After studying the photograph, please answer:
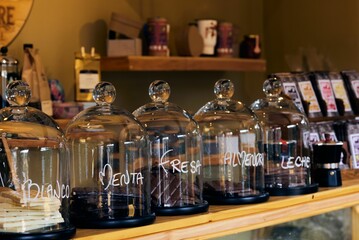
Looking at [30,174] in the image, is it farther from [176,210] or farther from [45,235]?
[176,210]

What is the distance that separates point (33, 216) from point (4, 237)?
0.06 metres

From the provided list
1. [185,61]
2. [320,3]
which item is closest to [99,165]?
[185,61]

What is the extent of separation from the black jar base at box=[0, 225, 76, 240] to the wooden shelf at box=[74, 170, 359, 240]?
20 millimetres

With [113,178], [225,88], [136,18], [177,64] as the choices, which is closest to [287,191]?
[225,88]

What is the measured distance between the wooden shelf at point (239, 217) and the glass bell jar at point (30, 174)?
70mm

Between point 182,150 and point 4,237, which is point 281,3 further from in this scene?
point 4,237

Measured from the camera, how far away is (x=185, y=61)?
14.6 ft

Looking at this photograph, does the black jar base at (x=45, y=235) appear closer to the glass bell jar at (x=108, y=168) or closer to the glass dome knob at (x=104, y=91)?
the glass bell jar at (x=108, y=168)

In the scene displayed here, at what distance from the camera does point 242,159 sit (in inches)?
71.8

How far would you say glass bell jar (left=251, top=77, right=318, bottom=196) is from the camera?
76.3 inches

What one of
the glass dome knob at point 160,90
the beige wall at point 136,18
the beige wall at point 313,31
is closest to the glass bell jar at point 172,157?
the glass dome knob at point 160,90

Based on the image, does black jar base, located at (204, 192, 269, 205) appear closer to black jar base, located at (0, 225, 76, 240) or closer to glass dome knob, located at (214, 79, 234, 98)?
glass dome knob, located at (214, 79, 234, 98)

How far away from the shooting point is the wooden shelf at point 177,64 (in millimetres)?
4078

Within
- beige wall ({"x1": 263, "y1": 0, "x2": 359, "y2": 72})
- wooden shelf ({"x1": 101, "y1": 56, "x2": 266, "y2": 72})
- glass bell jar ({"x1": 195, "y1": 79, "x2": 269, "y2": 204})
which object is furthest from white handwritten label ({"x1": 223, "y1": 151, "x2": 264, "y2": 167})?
beige wall ({"x1": 263, "y1": 0, "x2": 359, "y2": 72})
